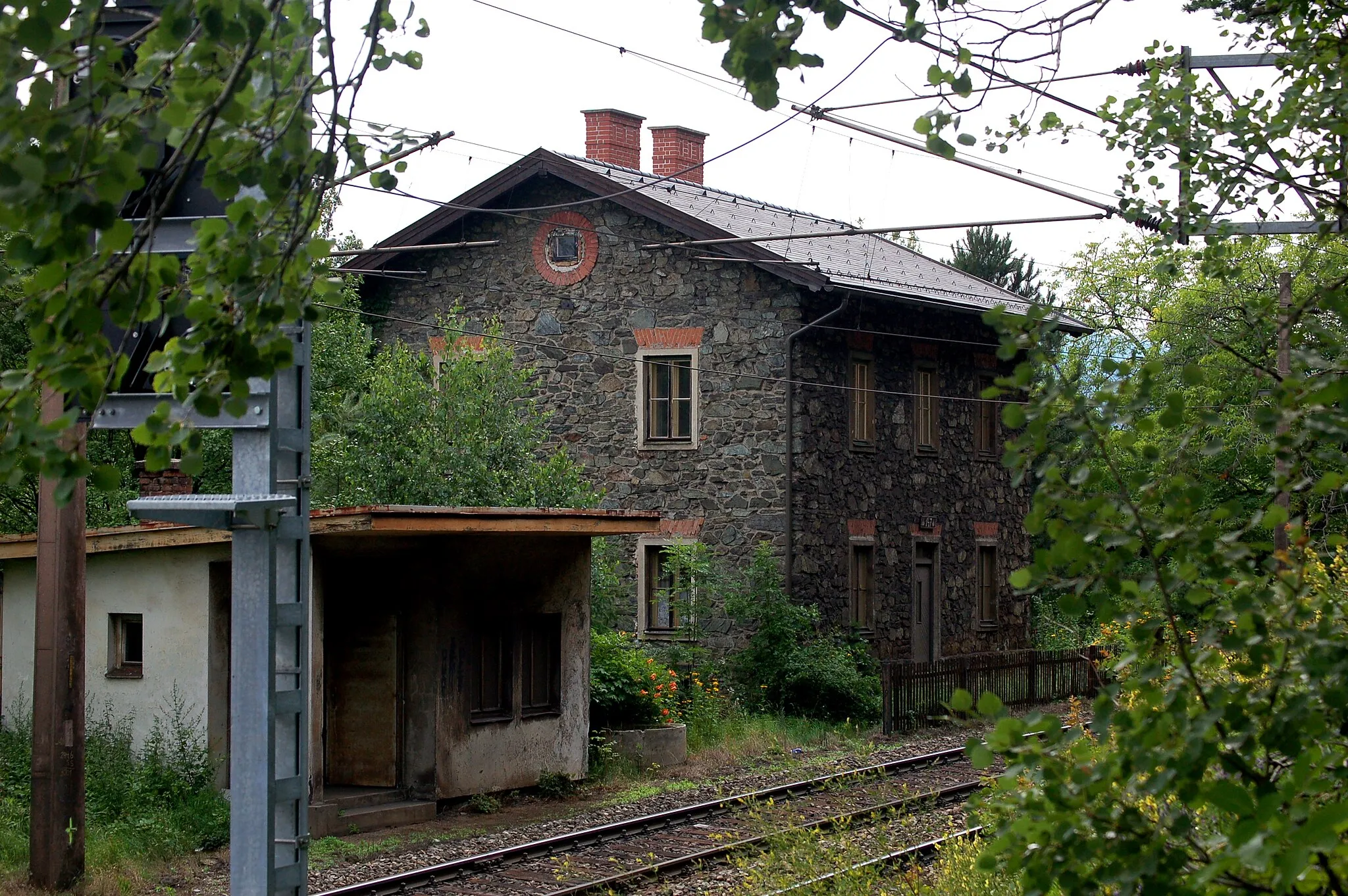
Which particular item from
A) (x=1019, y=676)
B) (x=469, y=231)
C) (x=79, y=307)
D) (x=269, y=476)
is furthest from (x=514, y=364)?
(x=79, y=307)

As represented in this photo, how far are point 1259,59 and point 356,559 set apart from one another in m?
9.58

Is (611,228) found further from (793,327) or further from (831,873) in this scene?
(831,873)

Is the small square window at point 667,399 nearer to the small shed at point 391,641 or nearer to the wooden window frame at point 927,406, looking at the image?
the wooden window frame at point 927,406

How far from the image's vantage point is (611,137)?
26.5 m

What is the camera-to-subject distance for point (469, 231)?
2486 cm

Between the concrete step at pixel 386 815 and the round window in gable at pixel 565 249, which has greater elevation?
the round window in gable at pixel 565 249

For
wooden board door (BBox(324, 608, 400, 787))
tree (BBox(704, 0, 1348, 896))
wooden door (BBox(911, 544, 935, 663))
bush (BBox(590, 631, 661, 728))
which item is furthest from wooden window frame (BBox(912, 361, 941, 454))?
tree (BBox(704, 0, 1348, 896))

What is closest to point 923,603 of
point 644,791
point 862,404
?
point 862,404

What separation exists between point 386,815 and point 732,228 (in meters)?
12.6

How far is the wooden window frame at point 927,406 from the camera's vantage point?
25656 mm

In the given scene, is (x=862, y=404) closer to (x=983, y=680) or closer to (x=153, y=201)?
(x=983, y=680)

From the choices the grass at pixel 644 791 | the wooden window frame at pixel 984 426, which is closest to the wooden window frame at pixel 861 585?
the wooden window frame at pixel 984 426

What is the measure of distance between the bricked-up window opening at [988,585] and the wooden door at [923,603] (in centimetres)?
190

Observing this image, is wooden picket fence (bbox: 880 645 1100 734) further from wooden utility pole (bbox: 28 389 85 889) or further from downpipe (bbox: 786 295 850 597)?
wooden utility pole (bbox: 28 389 85 889)
